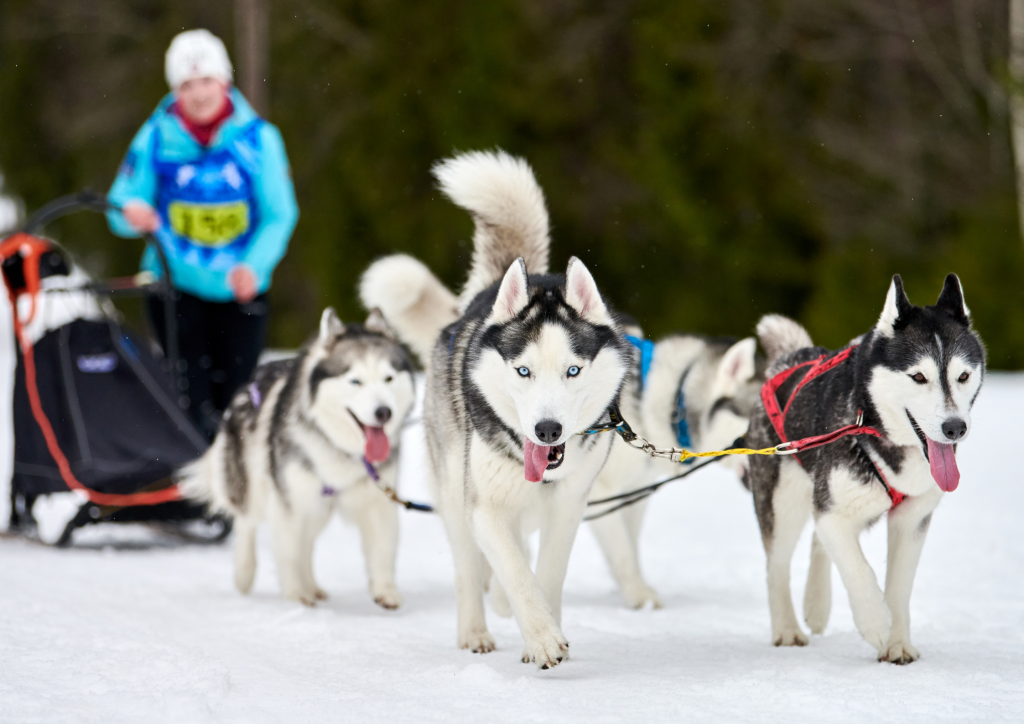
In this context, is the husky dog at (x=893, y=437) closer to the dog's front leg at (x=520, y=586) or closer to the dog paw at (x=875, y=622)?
the dog paw at (x=875, y=622)

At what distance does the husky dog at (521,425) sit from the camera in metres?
2.90

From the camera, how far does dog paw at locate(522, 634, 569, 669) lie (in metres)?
2.85

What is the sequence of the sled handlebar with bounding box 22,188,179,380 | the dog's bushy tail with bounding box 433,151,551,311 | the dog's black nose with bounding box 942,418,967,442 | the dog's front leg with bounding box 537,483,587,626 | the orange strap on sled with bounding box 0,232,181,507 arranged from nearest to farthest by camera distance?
the dog's black nose with bounding box 942,418,967,442
the dog's front leg with bounding box 537,483,587,626
the dog's bushy tail with bounding box 433,151,551,311
the orange strap on sled with bounding box 0,232,181,507
the sled handlebar with bounding box 22,188,179,380

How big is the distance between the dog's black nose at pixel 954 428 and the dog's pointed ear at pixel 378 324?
2388mm


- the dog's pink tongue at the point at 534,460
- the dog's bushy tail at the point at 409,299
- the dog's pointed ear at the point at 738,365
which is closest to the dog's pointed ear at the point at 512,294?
the dog's pink tongue at the point at 534,460

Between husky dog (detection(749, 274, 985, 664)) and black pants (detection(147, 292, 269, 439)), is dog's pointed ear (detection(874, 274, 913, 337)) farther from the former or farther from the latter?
black pants (detection(147, 292, 269, 439))

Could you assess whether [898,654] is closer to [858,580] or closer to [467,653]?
[858,580]

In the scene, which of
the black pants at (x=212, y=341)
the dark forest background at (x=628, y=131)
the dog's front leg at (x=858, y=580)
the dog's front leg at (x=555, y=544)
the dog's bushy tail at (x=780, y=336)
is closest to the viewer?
the dog's front leg at (x=858, y=580)

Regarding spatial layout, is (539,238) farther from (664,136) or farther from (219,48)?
(664,136)

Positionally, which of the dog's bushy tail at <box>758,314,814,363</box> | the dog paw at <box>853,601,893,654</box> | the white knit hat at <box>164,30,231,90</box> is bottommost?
the dog paw at <box>853,601,893,654</box>

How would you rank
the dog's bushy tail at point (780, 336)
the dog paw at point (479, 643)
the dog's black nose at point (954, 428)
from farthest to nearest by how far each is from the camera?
the dog's bushy tail at point (780, 336)
the dog paw at point (479, 643)
the dog's black nose at point (954, 428)

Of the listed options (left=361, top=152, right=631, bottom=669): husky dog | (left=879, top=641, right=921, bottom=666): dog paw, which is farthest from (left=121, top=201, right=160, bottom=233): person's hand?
(left=879, top=641, right=921, bottom=666): dog paw

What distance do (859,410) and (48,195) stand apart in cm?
2047

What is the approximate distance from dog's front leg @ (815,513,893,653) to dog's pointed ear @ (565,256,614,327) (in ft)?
2.84
